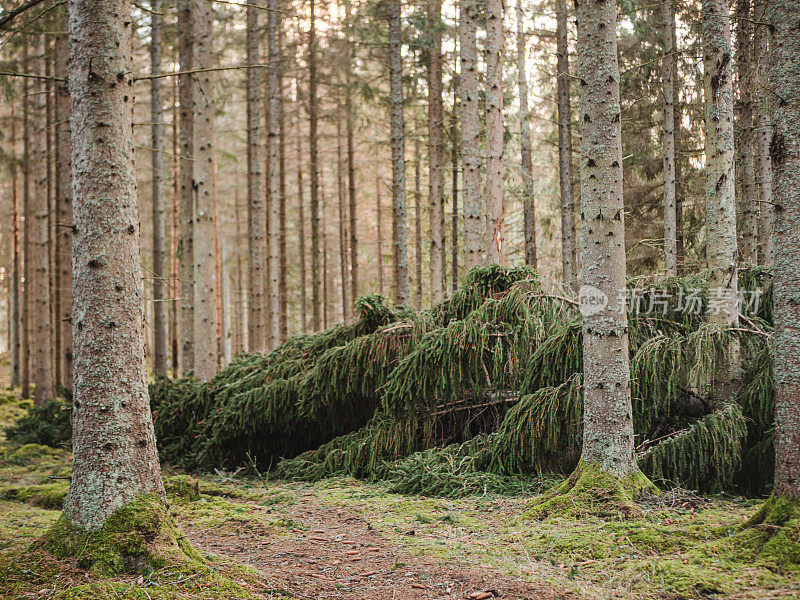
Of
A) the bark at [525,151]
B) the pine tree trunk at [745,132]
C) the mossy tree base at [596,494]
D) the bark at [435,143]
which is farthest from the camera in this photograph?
the bark at [525,151]

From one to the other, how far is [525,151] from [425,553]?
617 inches

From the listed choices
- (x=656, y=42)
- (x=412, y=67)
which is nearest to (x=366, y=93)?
(x=412, y=67)

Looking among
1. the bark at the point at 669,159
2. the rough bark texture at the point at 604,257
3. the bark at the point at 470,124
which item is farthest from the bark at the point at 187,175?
the bark at the point at 669,159

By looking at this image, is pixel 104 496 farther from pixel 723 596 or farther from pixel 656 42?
pixel 656 42

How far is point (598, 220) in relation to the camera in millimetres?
4582

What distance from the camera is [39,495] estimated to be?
20.9ft

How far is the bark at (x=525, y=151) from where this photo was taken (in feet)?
55.2

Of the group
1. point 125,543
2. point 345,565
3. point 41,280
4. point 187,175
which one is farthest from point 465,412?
point 41,280

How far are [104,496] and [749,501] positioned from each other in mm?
4621

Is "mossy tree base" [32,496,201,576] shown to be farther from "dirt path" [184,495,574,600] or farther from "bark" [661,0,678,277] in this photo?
"bark" [661,0,678,277]

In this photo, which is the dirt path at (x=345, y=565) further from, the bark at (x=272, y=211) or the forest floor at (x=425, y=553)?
the bark at (x=272, y=211)

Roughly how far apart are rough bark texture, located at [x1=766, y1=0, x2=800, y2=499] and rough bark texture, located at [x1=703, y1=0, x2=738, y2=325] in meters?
2.43

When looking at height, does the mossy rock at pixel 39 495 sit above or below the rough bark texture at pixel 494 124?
below

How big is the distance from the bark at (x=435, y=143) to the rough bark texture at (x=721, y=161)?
30.0ft
